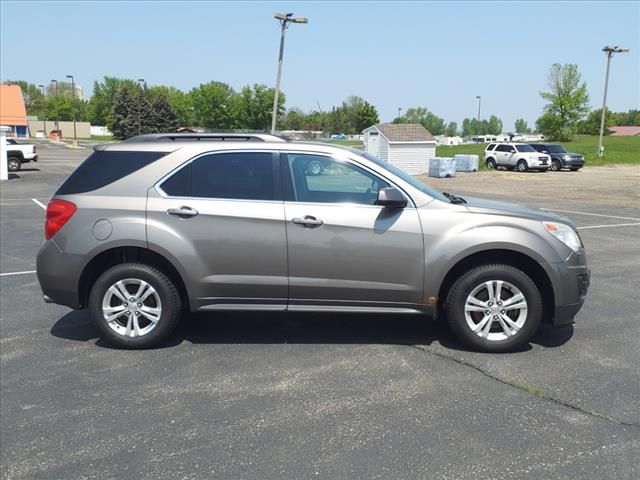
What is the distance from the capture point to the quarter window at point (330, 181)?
15.3 ft

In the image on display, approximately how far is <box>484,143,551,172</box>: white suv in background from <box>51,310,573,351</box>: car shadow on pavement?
104 ft

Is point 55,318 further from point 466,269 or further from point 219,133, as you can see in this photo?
point 466,269

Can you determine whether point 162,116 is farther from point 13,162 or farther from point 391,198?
point 391,198

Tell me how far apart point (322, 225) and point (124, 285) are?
5.73 ft

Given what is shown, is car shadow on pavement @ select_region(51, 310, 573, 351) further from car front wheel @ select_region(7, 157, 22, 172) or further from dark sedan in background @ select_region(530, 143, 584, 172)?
dark sedan in background @ select_region(530, 143, 584, 172)

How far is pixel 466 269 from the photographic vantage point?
4680mm

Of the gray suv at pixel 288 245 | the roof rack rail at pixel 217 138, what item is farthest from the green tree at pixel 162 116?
the gray suv at pixel 288 245

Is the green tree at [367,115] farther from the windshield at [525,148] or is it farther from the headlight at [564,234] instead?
the headlight at [564,234]

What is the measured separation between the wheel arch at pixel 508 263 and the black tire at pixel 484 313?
90 mm

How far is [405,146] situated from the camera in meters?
36.8

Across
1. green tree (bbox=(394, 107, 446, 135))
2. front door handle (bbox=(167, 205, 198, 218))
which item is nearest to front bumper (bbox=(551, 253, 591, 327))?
front door handle (bbox=(167, 205, 198, 218))

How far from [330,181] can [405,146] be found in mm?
32994

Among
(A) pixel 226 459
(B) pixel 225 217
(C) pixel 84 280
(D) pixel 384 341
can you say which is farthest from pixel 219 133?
(A) pixel 226 459

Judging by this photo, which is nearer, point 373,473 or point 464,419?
point 373,473
